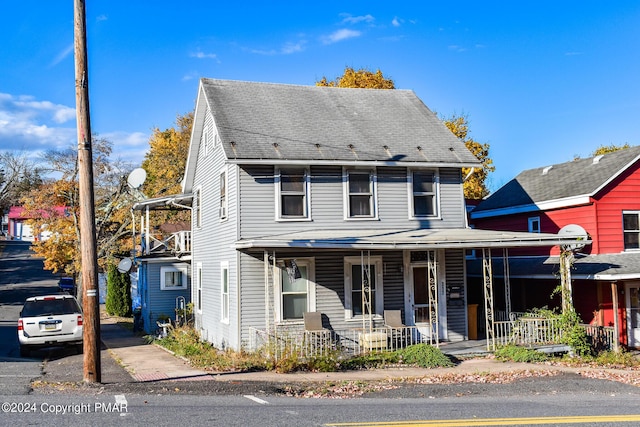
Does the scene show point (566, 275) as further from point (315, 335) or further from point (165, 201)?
point (165, 201)

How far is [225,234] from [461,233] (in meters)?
6.96

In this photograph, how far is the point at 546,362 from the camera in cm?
1706

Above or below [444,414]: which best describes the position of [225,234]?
above

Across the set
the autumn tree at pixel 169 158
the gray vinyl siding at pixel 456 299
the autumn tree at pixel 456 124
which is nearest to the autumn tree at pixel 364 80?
the autumn tree at pixel 456 124

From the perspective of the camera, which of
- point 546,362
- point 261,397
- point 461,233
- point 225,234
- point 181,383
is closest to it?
point 261,397

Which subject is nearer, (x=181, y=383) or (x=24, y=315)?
(x=181, y=383)

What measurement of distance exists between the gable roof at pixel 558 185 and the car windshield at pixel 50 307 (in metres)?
16.3

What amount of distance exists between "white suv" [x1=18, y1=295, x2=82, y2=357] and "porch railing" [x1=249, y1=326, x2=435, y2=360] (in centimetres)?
532

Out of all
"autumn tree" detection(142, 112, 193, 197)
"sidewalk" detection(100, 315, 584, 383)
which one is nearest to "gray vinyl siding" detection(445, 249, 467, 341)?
"sidewalk" detection(100, 315, 584, 383)

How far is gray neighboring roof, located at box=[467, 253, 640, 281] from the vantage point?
59.3 ft

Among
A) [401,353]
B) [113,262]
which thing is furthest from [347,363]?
[113,262]

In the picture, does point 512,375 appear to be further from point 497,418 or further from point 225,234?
point 225,234

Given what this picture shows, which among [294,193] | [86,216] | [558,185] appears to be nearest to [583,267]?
[558,185]

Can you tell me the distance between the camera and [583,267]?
19.6 meters
